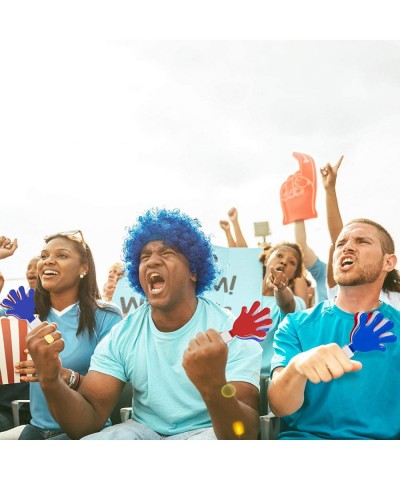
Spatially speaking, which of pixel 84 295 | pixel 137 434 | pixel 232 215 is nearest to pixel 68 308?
pixel 84 295

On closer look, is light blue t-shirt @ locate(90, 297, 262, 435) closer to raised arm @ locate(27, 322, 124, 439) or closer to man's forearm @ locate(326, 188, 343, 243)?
raised arm @ locate(27, 322, 124, 439)

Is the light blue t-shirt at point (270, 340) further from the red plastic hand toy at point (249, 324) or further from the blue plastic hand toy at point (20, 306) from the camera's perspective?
the blue plastic hand toy at point (20, 306)

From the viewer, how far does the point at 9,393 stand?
252 centimetres

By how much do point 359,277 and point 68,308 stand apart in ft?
4.07

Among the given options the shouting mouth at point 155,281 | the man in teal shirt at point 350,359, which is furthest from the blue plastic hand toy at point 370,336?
the shouting mouth at point 155,281

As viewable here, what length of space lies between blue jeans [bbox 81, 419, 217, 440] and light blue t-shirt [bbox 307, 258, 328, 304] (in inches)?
67.5

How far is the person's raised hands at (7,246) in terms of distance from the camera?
274cm

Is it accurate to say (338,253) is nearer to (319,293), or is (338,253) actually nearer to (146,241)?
(146,241)

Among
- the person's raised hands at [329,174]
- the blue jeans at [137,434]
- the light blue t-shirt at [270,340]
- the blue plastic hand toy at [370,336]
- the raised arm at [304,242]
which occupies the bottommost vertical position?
the blue jeans at [137,434]

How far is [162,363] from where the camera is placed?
1.95 meters

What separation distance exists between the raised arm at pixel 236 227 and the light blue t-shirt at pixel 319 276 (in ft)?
1.98

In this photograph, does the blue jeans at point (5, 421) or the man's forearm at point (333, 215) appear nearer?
the blue jeans at point (5, 421)

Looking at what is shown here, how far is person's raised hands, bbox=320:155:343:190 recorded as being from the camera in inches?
115
